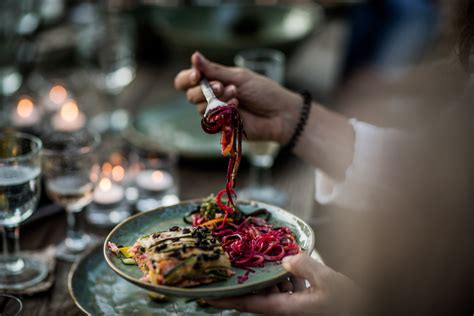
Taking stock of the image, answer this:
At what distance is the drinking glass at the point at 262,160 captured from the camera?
2.07 metres

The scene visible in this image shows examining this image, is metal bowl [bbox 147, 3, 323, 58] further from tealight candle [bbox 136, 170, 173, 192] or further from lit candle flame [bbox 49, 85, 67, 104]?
tealight candle [bbox 136, 170, 173, 192]

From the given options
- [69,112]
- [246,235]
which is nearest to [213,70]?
[246,235]

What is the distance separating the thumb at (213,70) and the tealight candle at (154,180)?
427mm

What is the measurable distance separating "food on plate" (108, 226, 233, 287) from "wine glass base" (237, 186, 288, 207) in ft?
2.78

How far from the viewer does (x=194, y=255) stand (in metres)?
1.14

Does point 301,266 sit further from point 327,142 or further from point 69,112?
point 69,112

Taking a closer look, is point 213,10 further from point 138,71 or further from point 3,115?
point 3,115

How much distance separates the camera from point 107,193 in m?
1.94

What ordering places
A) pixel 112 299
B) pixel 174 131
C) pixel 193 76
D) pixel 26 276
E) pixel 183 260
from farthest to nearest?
pixel 174 131, pixel 193 76, pixel 26 276, pixel 112 299, pixel 183 260

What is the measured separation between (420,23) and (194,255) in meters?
2.51

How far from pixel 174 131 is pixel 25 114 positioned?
60cm

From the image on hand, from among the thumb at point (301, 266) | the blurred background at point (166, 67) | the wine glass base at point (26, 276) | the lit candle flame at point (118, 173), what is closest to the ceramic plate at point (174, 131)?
the blurred background at point (166, 67)

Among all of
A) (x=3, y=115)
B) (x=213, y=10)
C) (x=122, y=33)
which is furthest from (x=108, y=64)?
(x=213, y=10)

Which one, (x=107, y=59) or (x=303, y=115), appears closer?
(x=303, y=115)
